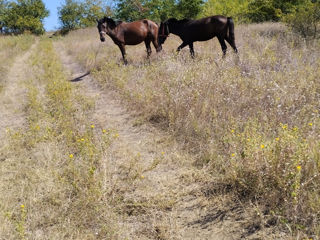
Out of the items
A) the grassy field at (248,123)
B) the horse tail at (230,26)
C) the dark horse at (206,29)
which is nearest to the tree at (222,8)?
the dark horse at (206,29)

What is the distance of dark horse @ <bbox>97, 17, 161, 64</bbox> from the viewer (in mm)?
9117

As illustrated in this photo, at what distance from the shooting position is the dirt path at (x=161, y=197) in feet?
6.98

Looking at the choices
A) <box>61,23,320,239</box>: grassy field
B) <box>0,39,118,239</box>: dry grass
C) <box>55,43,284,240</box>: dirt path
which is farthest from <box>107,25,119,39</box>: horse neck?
<box>55,43,284,240</box>: dirt path

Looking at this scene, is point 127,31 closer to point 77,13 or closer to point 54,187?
point 54,187

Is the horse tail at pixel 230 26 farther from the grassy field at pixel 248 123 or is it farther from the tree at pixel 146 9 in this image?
the tree at pixel 146 9

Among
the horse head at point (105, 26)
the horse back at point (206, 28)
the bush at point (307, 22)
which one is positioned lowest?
the bush at point (307, 22)

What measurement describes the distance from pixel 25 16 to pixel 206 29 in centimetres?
4749

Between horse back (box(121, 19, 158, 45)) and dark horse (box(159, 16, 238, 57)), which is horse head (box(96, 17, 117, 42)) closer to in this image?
horse back (box(121, 19, 158, 45))

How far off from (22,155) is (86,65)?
7.52 meters

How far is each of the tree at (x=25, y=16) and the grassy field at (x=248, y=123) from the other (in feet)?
149

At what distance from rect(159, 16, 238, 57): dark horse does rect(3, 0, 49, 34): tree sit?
144ft

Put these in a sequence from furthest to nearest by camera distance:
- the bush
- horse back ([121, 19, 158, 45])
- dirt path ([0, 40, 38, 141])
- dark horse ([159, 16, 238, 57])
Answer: horse back ([121, 19, 158, 45]), the bush, dark horse ([159, 16, 238, 57]), dirt path ([0, 40, 38, 141])

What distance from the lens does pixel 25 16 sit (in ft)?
149

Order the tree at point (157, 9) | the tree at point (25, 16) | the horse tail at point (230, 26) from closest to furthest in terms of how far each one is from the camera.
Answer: the horse tail at point (230, 26) < the tree at point (157, 9) < the tree at point (25, 16)
